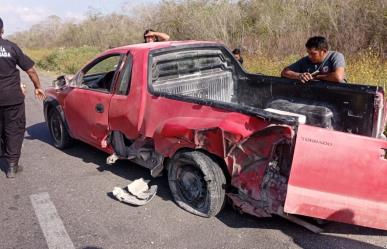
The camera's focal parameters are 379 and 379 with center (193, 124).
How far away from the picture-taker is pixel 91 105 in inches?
193

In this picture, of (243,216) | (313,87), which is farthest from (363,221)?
(313,87)

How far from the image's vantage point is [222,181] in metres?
3.54

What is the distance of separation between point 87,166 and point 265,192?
3.00 meters

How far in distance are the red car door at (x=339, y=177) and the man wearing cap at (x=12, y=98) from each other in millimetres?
3698

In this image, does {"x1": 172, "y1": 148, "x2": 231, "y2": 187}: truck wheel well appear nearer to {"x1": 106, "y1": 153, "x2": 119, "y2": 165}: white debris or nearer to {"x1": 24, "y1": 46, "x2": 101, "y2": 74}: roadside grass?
{"x1": 106, "y1": 153, "x2": 119, "y2": 165}: white debris

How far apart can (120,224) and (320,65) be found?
3.02 m

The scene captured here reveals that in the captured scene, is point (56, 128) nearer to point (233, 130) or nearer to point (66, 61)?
point (233, 130)

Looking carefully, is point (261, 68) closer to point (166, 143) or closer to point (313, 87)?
point (313, 87)

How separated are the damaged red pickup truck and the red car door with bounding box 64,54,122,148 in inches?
0.7

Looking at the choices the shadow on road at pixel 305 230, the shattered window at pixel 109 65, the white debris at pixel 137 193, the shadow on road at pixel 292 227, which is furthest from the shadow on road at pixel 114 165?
the shattered window at pixel 109 65

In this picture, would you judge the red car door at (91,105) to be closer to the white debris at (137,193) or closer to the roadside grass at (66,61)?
the white debris at (137,193)

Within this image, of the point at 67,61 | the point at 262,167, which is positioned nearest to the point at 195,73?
the point at 262,167

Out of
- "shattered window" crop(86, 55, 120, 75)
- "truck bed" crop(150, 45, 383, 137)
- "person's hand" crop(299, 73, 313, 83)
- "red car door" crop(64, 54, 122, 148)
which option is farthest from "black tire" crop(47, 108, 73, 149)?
"person's hand" crop(299, 73, 313, 83)

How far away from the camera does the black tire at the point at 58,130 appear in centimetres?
583
